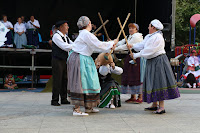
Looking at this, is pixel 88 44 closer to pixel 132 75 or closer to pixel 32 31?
pixel 132 75

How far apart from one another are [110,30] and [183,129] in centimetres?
878

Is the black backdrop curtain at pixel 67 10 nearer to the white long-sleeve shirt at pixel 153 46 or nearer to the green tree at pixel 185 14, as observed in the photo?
the white long-sleeve shirt at pixel 153 46

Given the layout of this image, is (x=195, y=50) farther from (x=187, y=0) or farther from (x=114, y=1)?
(x=187, y=0)

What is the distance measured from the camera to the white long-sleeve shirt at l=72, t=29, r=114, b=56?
18.2 feet

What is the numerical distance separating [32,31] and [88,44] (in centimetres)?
692

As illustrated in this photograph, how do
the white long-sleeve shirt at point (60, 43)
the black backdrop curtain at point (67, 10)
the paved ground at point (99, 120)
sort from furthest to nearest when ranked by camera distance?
the black backdrop curtain at point (67, 10) < the white long-sleeve shirt at point (60, 43) < the paved ground at point (99, 120)

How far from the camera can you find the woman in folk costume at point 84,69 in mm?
5590

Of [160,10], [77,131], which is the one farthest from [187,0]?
[77,131]

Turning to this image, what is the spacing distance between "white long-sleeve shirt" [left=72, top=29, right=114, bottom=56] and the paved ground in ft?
3.61

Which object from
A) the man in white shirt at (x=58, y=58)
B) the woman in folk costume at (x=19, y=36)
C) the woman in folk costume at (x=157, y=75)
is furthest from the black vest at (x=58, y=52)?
the woman in folk costume at (x=19, y=36)

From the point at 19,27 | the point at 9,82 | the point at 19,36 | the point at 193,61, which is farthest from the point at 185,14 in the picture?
the point at 9,82

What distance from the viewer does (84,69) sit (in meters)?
5.63

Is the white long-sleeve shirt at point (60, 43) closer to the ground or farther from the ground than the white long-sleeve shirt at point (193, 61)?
farther from the ground

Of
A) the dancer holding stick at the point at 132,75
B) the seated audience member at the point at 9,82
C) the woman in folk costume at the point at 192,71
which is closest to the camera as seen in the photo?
the dancer holding stick at the point at 132,75
